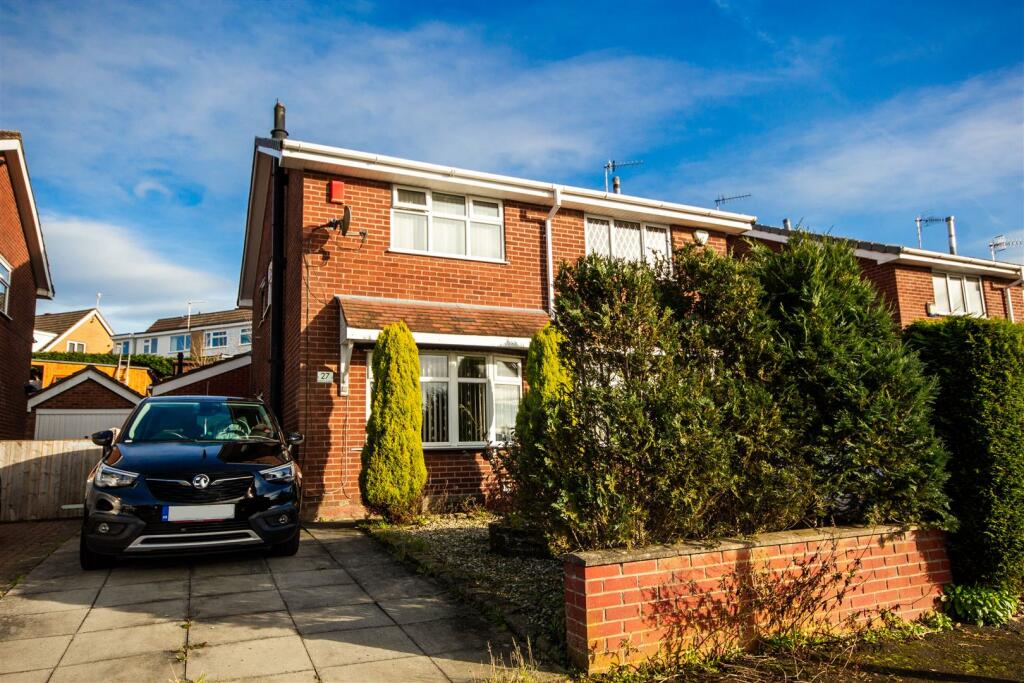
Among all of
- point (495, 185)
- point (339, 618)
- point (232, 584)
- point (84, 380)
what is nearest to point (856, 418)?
point (339, 618)

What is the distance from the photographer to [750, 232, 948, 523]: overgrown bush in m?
4.77

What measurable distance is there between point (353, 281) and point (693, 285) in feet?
22.6

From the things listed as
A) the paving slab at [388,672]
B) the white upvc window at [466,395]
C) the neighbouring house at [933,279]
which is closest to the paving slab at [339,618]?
the paving slab at [388,672]

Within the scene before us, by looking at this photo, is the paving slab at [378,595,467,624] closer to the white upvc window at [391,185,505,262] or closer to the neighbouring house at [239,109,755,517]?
the neighbouring house at [239,109,755,517]

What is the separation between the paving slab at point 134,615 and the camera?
481cm

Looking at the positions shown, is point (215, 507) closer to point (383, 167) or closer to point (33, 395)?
point (383, 167)

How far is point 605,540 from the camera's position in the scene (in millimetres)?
4230

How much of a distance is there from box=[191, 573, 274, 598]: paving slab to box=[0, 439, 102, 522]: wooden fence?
225 inches

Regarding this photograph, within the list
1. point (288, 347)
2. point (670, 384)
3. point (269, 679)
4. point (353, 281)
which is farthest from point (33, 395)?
point (670, 384)

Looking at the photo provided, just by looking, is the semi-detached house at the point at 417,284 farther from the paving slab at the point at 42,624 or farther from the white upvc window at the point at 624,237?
the paving slab at the point at 42,624

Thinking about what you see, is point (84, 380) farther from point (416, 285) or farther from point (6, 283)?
point (416, 285)

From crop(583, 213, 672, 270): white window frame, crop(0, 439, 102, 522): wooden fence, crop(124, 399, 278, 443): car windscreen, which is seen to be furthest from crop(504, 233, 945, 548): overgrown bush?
crop(0, 439, 102, 522): wooden fence

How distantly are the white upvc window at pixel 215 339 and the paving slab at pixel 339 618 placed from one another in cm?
5075

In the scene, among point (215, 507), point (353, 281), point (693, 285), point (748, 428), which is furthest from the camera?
point (353, 281)
